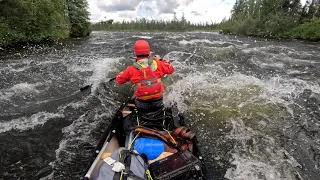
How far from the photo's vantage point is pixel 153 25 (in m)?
74.7

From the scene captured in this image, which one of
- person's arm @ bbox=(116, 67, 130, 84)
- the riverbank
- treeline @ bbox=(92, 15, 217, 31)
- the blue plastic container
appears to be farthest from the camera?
treeline @ bbox=(92, 15, 217, 31)

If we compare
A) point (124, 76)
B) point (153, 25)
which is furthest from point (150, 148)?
point (153, 25)

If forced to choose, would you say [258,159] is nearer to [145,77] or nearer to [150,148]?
[150,148]

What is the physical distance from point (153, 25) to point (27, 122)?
233 ft

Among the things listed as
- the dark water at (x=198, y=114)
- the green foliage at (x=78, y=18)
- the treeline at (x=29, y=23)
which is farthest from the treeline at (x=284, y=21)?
the treeline at (x=29, y=23)

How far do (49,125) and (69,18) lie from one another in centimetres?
2805

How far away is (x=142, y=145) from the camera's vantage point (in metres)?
3.99

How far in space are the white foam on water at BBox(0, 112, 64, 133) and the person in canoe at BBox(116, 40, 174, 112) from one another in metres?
3.08

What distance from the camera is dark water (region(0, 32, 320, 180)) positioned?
16.7ft

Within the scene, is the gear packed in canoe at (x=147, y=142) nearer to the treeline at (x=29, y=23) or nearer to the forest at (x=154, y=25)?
the treeline at (x=29, y=23)

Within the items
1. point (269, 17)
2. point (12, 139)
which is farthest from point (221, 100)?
point (269, 17)

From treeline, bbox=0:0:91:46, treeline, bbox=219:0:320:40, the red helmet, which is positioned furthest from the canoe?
treeline, bbox=219:0:320:40

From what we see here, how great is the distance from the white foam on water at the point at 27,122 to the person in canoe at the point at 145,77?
3084mm

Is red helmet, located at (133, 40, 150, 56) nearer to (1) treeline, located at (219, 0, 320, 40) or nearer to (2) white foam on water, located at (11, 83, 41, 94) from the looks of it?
(2) white foam on water, located at (11, 83, 41, 94)
